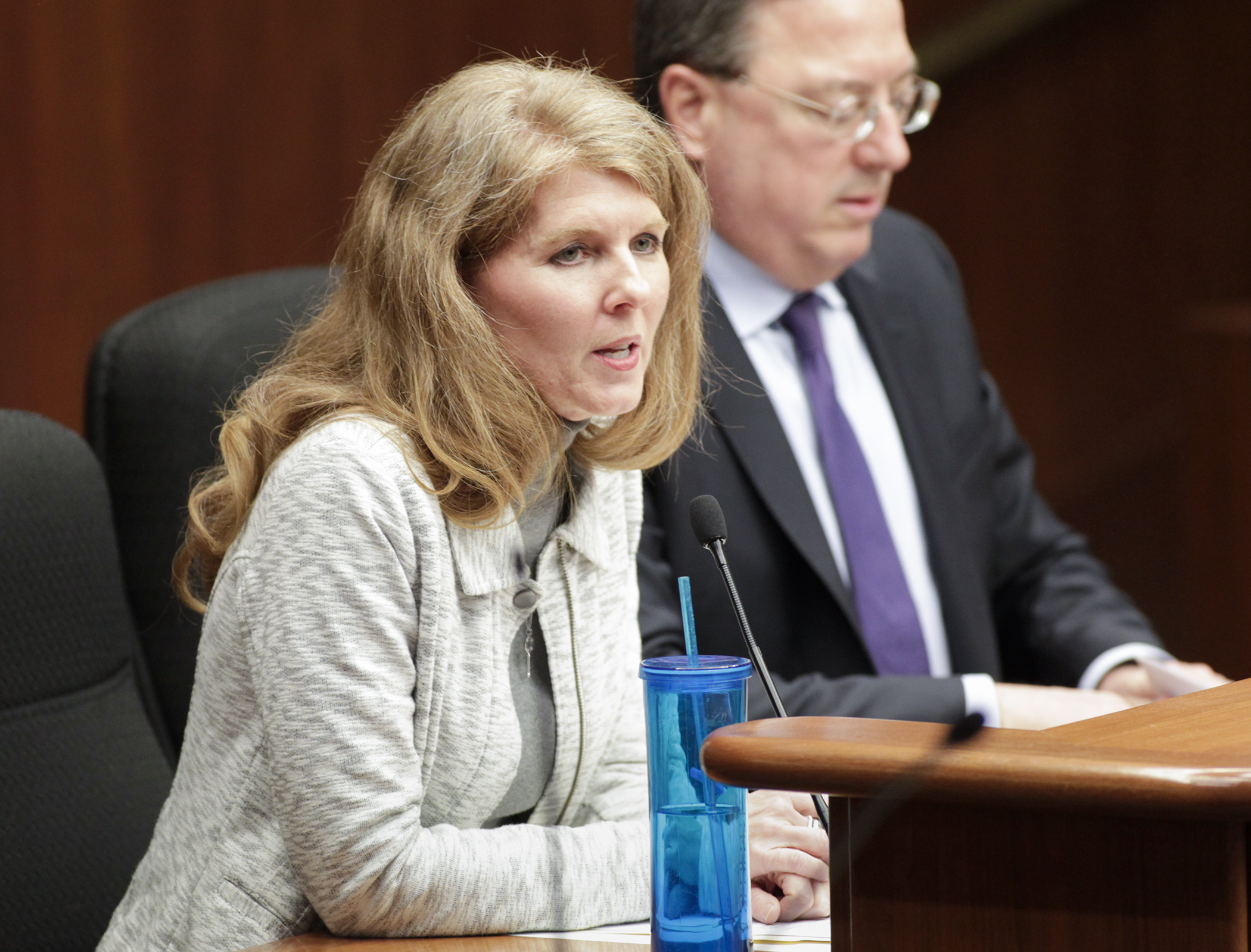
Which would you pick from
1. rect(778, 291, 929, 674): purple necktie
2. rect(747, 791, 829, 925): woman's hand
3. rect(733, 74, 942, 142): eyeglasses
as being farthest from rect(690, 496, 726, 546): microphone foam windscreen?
rect(733, 74, 942, 142): eyeglasses

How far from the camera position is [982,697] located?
1479 mm

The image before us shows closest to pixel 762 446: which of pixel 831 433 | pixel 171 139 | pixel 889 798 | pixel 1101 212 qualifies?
pixel 831 433

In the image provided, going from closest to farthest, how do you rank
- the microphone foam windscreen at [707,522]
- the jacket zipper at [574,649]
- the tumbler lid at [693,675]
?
1. the tumbler lid at [693,675]
2. the microphone foam windscreen at [707,522]
3. the jacket zipper at [574,649]

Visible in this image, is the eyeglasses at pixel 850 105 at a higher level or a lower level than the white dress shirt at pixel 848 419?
higher

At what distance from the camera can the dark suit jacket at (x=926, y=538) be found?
1.50 m

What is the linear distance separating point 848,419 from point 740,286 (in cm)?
20

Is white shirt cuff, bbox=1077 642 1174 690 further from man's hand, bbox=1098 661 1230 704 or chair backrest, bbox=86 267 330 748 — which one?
chair backrest, bbox=86 267 330 748

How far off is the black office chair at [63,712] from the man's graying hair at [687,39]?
76 centimetres

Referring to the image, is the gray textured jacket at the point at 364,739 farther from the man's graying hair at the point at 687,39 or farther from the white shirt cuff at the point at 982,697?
the man's graying hair at the point at 687,39

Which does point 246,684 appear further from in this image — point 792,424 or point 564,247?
point 792,424

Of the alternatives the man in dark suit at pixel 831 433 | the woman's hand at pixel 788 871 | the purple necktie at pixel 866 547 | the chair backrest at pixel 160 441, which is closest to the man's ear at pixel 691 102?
the man in dark suit at pixel 831 433

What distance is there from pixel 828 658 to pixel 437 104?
0.80 m

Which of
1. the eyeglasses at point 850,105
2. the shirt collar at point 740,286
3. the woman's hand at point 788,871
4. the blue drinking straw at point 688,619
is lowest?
the woman's hand at point 788,871

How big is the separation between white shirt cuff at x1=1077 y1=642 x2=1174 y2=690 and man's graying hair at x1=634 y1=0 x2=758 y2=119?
2.66 ft
